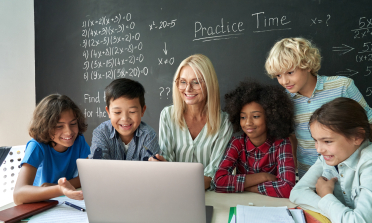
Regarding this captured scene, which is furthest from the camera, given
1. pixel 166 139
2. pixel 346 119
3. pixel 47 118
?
pixel 166 139

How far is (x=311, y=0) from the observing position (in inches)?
89.1

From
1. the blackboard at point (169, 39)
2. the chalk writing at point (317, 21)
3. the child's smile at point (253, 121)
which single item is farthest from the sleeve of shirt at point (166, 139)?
the chalk writing at point (317, 21)

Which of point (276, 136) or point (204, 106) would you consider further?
point (204, 106)

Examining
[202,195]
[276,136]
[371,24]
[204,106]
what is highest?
[371,24]

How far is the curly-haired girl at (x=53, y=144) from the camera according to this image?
136 centimetres

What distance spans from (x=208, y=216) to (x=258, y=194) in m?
0.41

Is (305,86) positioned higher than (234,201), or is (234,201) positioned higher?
(305,86)

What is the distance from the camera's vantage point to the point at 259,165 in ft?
4.82

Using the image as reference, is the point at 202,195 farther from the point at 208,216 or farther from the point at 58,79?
the point at 58,79

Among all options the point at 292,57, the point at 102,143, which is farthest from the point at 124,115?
the point at 292,57

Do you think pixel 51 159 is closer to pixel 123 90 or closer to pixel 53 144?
pixel 53 144

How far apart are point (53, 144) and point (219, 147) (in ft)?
3.27

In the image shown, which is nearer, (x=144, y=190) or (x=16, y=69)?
(x=144, y=190)

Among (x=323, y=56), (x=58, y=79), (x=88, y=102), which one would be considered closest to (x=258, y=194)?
(x=323, y=56)
